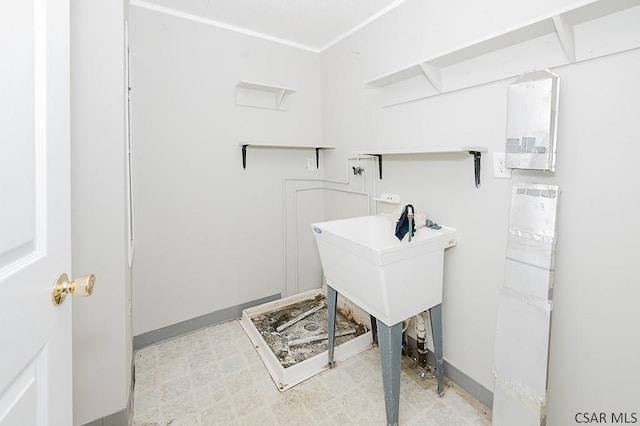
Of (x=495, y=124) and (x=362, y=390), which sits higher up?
(x=495, y=124)

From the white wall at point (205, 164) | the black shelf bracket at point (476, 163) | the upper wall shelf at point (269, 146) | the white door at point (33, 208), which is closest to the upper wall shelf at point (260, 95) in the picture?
the white wall at point (205, 164)

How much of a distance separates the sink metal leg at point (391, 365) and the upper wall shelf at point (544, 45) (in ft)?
4.46

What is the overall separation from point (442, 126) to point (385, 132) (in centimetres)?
49

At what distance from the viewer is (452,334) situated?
181 cm

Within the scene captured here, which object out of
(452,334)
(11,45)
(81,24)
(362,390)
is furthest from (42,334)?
(452,334)

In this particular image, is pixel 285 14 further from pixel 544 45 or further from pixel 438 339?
pixel 438 339

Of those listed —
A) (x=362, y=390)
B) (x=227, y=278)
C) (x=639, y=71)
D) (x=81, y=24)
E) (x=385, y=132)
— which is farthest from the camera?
(x=227, y=278)

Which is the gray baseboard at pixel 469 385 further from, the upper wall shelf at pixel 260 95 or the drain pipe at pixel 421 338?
the upper wall shelf at pixel 260 95

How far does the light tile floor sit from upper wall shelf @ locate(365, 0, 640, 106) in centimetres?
176

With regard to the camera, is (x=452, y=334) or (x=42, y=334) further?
(x=452, y=334)

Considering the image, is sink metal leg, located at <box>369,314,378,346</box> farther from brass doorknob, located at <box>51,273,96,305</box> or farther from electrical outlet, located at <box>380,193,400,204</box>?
brass doorknob, located at <box>51,273,96,305</box>

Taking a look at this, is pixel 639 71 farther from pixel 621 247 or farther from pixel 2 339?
pixel 2 339

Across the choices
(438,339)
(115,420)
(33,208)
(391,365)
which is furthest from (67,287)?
(438,339)

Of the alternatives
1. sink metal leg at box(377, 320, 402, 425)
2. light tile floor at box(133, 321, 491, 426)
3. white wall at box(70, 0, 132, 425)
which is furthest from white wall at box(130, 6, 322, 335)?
sink metal leg at box(377, 320, 402, 425)
